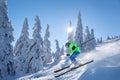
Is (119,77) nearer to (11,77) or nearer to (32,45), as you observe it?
(11,77)

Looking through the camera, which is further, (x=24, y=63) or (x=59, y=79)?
(x=24, y=63)

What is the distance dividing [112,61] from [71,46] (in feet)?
13.0

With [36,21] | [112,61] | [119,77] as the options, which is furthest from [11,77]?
[119,77]

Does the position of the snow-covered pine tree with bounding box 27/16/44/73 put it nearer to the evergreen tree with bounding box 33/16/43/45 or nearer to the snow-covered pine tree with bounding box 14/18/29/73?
the evergreen tree with bounding box 33/16/43/45

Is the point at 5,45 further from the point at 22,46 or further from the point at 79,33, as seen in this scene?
the point at 79,33

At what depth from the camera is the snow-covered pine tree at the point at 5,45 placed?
35.1 m

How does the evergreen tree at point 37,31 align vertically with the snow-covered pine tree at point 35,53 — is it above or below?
above

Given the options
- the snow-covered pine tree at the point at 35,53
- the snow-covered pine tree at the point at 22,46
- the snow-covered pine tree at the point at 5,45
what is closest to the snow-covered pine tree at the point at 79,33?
the snow-covered pine tree at the point at 22,46

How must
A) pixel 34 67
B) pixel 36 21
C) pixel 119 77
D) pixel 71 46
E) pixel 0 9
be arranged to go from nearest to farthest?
1. pixel 119 77
2. pixel 71 46
3. pixel 0 9
4. pixel 34 67
5. pixel 36 21

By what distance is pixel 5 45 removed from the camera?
1465 inches

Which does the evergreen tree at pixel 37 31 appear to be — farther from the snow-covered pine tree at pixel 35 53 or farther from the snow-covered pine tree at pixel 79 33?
the snow-covered pine tree at pixel 79 33

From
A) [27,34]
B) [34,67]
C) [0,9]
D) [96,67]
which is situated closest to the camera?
[96,67]

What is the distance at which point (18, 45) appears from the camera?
61.1 meters

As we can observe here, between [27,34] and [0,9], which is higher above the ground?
[0,9]
